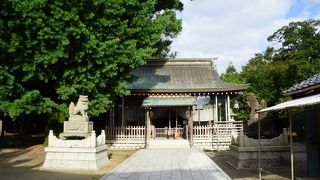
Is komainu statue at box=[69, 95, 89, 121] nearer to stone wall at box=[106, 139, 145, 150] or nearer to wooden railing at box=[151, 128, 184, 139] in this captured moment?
stone wall at box=[106, 139, 145, 150]

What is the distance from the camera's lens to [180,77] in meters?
30.3

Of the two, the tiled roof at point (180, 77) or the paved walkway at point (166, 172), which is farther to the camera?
the tiled roof at point (180, 77)

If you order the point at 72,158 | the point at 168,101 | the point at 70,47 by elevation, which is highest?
the point at 70,47

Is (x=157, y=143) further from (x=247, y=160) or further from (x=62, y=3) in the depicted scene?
(x=62, y=3)

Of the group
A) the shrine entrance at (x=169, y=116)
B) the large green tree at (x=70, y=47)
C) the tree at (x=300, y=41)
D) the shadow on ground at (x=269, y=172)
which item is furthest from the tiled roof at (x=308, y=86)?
the tree at (x=300, y=41)


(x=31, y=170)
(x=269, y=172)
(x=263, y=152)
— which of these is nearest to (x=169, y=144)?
(x=263, y=152)

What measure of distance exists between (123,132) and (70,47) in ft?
35.1

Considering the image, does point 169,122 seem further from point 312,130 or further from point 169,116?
point 312,130

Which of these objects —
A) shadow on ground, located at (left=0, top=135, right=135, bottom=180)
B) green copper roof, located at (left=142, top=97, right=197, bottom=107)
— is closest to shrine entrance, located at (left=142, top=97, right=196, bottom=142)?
green copper roof, located at (left=142, top=97, right=197, bottom=107)

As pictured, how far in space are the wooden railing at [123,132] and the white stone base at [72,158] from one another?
37.4 ft

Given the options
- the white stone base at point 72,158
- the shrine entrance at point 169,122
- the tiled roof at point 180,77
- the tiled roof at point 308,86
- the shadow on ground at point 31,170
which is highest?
the tiled roof at point 180,77

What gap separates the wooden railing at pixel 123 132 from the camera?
25719 mm

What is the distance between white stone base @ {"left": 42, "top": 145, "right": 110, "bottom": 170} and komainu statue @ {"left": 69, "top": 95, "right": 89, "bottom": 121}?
181 cm

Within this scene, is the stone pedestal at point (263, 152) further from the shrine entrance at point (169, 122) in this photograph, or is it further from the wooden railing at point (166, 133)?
the wooden railing at point (166, 133)
